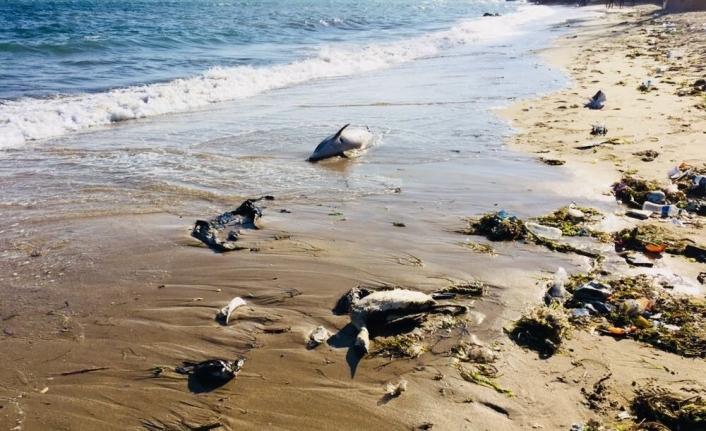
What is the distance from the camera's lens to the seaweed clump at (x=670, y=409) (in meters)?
2.66

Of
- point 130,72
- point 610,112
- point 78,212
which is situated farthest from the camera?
point 130,72

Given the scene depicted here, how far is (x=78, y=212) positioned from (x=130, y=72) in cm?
1095

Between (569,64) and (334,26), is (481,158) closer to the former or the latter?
(569,64)

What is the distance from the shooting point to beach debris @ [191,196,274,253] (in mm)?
4662

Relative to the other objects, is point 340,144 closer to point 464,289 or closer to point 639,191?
point 639,191

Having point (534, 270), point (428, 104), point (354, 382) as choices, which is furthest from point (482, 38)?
point (354, 382)

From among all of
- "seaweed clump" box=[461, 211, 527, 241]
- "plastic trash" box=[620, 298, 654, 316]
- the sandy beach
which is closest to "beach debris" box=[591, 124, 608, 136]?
the sandy beach

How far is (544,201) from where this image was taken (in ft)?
18.4

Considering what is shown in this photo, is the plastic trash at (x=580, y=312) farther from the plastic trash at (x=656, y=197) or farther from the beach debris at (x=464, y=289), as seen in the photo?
the plastic trash at (x=656, y=197)

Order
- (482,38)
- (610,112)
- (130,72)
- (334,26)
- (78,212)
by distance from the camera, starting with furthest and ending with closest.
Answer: (334,26) < (482,38) < (130,72) < (610,112) < (78,212)

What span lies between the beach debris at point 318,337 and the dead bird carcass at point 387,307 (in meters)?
0.20

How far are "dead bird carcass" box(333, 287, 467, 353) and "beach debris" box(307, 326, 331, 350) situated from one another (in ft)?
0.67

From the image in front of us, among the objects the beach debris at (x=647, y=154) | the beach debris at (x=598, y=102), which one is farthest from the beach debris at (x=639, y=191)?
the beach debris at (x=598, y=102)

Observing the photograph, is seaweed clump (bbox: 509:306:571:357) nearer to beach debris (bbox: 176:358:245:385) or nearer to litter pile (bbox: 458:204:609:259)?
litter pile (bbox: 458:204:609:259)
